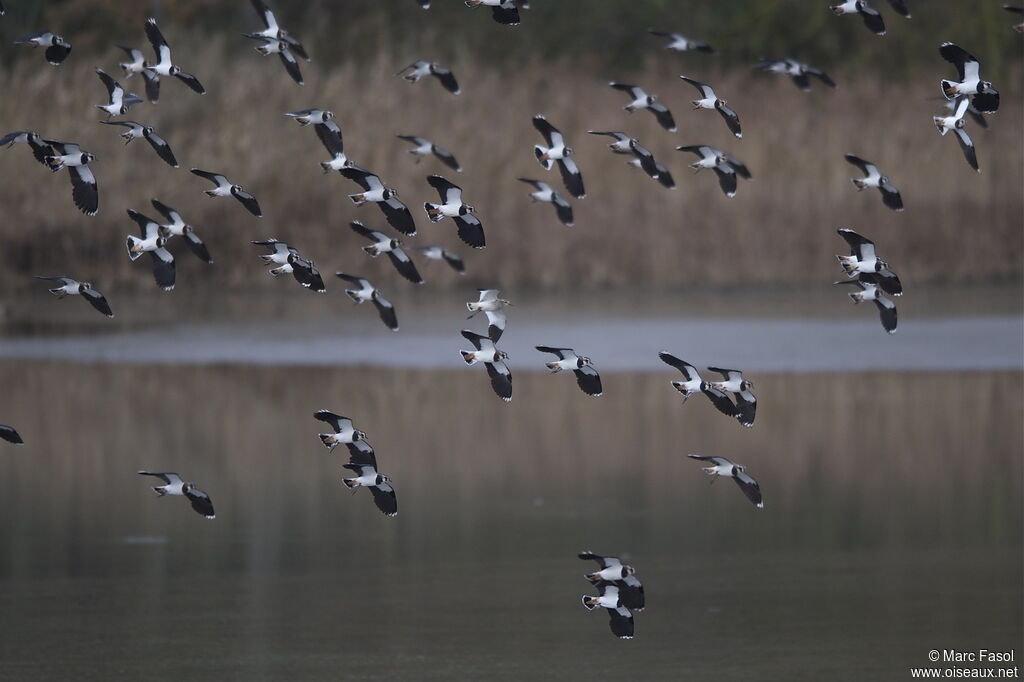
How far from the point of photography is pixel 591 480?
11.4m

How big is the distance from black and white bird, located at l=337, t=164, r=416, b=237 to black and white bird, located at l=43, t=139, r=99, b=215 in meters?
0.80

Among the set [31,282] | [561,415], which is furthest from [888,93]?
[561,415]

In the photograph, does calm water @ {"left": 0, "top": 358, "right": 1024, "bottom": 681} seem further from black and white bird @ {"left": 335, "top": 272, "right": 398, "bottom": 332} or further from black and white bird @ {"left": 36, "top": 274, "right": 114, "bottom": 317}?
black and white bird @ {"left": 36, "top": 274, "right": 114, "bottom": 317}

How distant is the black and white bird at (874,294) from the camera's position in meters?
7.66

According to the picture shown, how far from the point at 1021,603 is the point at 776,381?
6779mm

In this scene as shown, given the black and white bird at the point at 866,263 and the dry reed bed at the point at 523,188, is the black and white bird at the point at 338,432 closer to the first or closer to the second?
the black and white bird at the point at 866,263

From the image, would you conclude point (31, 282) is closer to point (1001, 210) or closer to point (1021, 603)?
point (1001, 210)

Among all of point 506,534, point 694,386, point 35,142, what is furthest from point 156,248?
point 506,534

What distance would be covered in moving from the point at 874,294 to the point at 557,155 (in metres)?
1.18

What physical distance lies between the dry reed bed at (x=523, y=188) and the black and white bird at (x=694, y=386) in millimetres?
13485

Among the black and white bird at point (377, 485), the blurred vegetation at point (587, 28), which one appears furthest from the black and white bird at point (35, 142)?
the blurred vegetation at point (587, 28)

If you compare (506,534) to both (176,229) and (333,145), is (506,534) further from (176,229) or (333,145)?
(176,229)

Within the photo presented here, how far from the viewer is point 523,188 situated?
22703 mm

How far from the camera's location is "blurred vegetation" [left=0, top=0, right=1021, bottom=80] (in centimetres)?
3294
